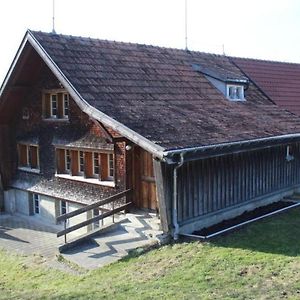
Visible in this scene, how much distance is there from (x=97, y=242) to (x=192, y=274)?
3.97 metres

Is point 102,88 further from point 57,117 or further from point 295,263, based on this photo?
point 295,263

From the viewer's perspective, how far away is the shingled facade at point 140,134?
44.4 ft

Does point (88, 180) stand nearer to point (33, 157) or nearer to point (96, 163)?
point (96, 163)

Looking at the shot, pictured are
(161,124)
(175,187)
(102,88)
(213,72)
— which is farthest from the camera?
(213,72)

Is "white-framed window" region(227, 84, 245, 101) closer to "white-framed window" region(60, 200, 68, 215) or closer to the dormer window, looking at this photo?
the dormer window

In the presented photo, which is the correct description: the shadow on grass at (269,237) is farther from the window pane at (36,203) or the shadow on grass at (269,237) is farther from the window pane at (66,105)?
the window pane at (36,203)

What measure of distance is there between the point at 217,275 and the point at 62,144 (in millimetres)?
8960

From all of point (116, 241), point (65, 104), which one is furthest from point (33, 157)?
point (116, 241)

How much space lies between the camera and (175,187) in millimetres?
13039

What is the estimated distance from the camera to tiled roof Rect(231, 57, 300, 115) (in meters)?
21.8

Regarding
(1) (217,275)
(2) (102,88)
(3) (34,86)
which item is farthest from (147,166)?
(3) (34,86)

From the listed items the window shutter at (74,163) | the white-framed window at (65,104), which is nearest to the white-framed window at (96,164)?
the window shutter at (74,163)

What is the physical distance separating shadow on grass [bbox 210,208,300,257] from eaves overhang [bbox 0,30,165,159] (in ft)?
9.93

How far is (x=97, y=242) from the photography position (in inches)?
535
